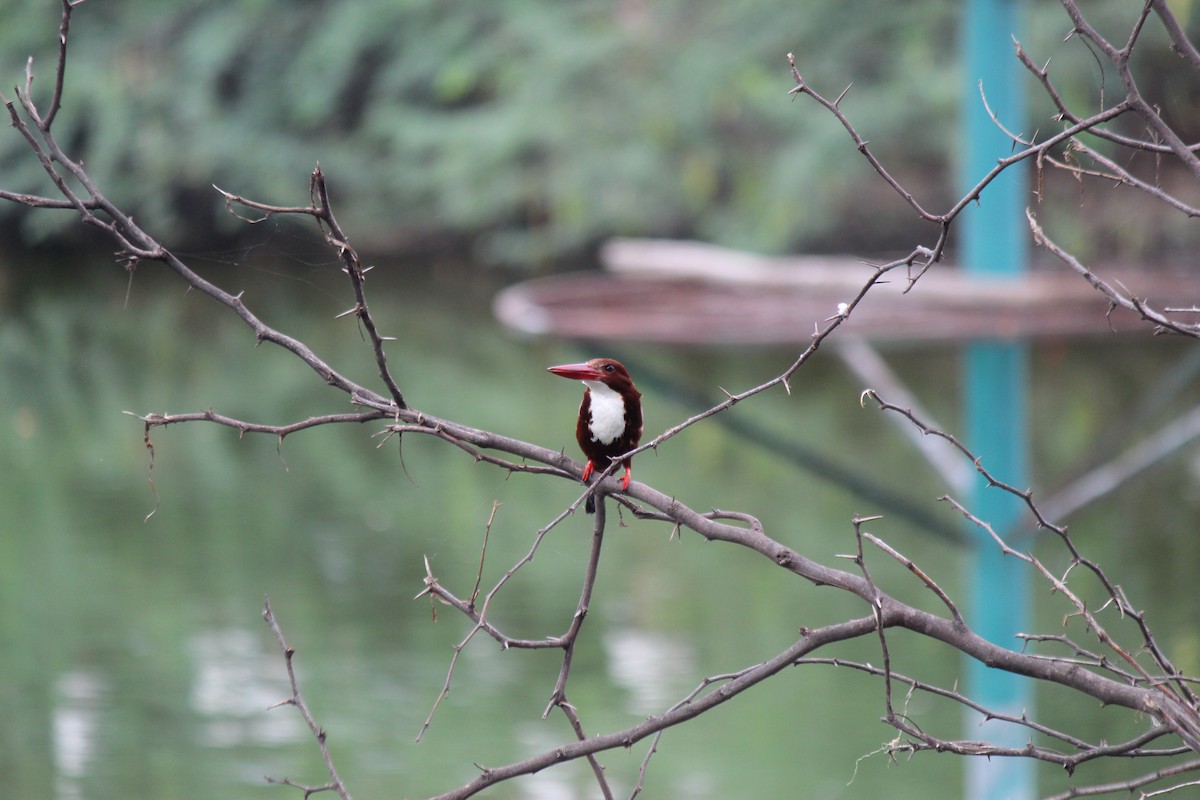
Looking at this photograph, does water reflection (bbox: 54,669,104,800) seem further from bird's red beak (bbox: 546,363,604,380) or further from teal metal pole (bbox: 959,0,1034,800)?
bird's red beak (bbox: 546,363,604,380)

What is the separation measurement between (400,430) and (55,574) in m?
4.56

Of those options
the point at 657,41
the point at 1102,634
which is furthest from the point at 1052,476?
the point at 1102,634

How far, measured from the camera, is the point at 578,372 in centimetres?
109

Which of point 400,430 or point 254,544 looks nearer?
point 400,430

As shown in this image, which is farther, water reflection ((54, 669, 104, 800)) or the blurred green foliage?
the blurred green foliage

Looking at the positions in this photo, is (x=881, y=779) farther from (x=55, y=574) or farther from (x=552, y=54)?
(x=552, y=54)

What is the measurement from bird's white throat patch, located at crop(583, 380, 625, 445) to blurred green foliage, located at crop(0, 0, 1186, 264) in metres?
5.12

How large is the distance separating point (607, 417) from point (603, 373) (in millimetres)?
45

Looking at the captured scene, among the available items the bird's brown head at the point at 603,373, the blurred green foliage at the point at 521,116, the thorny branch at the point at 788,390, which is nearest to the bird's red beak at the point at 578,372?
the bird's brown head at the point at 603,373

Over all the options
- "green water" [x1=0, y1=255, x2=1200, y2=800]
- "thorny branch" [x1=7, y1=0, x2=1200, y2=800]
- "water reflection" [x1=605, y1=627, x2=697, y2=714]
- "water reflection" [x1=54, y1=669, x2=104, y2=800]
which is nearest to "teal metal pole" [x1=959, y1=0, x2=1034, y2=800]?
"green water" [x1=0, y1=255, x2=1200, y2=800]

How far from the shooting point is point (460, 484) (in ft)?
19.3

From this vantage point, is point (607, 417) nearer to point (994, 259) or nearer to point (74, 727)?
point (994, 259)

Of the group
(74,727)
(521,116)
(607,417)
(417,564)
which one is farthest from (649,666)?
(521,116)

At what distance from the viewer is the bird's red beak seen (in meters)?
1.08
